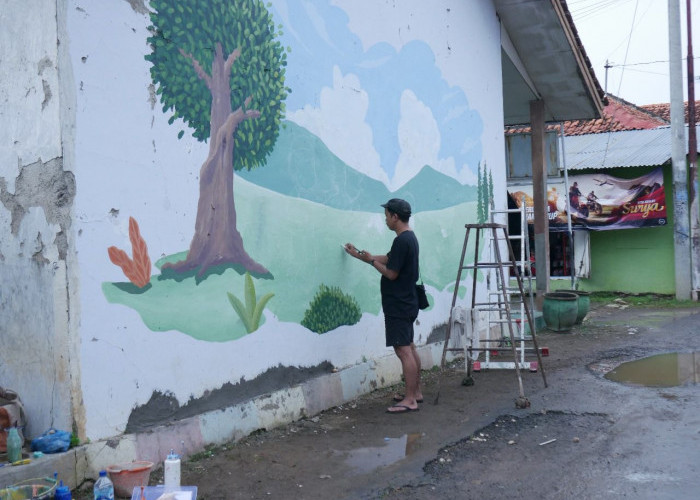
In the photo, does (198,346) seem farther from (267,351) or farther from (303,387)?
(303,387)

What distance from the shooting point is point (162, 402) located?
4945 mm

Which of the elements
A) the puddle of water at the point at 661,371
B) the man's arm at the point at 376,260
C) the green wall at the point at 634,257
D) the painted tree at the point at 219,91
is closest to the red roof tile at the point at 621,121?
the green wall at the point at 634,257

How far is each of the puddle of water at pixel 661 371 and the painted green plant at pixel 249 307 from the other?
14.5 feet

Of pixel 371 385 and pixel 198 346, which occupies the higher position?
pixel 198 346

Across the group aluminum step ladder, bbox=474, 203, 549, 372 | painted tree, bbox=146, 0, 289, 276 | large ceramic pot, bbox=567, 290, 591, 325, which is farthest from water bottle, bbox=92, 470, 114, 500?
large ceramic pot, bbox=567, 290, 591, 325

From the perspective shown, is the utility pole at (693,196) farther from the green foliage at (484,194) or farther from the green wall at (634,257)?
the green foliage at (484,194)

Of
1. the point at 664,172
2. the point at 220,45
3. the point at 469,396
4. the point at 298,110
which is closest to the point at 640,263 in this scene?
the point at 664,172

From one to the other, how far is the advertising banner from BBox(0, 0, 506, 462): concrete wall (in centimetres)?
1100

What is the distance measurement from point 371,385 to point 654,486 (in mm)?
3343

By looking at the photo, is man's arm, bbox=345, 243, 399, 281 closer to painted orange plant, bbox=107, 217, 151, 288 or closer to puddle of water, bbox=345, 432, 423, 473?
puddle of water, bbox=345, 432, 423, 473

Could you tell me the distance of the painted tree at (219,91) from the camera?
5078mm

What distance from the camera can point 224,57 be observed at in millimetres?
5559

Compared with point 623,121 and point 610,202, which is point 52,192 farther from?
point 623,121

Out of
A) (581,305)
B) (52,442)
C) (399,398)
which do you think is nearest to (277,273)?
(399,398)
